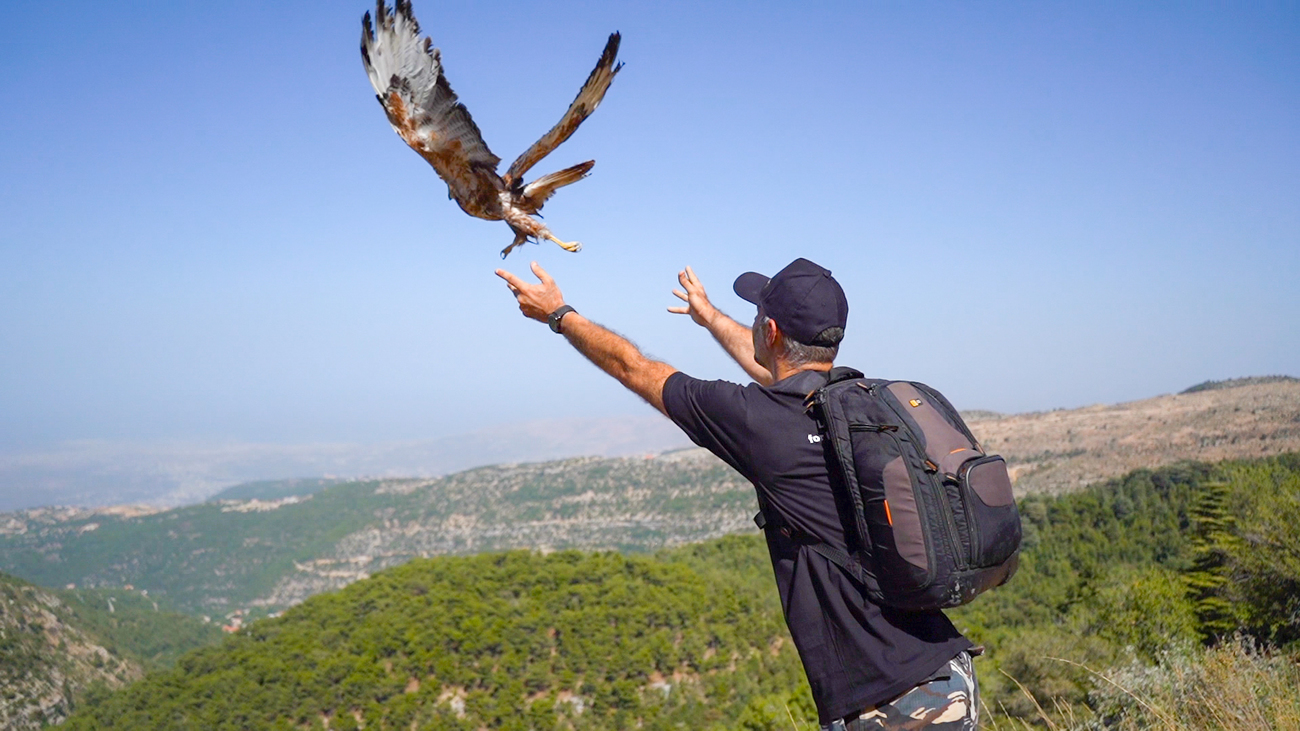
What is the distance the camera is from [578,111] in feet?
9.45

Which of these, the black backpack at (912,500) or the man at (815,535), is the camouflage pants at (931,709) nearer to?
the man at (815,535)

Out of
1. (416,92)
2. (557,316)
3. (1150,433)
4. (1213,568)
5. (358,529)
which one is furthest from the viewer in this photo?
(358,529)

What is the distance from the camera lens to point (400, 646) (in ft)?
114

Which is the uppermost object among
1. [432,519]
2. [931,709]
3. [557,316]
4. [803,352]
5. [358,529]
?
[557,316]

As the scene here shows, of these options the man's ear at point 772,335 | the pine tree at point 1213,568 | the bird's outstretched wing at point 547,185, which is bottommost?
the pine tree at point 1213,568

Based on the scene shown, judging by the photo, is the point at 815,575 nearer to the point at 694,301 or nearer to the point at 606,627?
the point at 694,301

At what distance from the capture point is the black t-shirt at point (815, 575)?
2088mm

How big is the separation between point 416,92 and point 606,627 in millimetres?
34394

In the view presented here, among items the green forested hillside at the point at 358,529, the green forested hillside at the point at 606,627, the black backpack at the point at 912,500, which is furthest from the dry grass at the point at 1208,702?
the green forested hillside at the point at 358,529

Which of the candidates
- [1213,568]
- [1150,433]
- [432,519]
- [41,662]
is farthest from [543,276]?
[432,519]

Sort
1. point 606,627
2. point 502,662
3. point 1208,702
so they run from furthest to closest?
point 606,627 → point 502,662 → point 1208,702

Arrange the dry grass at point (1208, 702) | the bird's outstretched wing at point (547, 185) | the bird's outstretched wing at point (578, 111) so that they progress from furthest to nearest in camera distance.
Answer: the dry grass at point (1208, 702)
the bird's outstretched wing at point (547, 185)
the bird's outstretched wing at point (578, 111)

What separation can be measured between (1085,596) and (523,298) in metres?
22.7

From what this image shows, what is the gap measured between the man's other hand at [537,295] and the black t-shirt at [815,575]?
649 mm
